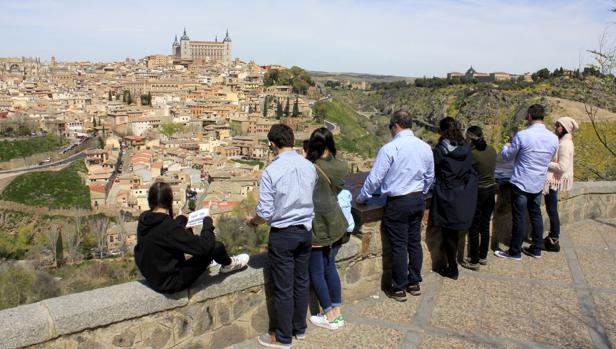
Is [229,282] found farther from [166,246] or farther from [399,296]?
[399,296]

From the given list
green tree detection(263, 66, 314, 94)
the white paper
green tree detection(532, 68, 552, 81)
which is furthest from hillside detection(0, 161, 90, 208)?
green tree detection(532, 68, 552, 81)

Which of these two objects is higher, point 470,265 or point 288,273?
point 288,273

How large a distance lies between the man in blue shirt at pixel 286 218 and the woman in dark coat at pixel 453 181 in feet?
4.23

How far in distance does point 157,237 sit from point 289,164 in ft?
2.72

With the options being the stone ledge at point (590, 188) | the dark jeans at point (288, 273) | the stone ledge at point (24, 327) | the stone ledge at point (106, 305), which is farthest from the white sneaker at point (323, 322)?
Answer: the stone ledge at point (590, 188)

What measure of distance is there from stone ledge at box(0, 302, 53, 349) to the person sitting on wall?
0.51 m

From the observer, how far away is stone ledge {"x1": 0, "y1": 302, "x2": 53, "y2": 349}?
216cm

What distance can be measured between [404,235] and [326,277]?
69 centimetres

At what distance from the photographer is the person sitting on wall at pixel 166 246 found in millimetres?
2539

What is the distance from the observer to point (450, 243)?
13.0 ft

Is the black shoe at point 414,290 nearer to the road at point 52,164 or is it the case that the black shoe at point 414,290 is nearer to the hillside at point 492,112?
the hillside at point 492,112

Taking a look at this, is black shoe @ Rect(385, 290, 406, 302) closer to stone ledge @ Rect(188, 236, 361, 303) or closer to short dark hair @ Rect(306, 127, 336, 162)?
stone ledge @ Rect(188, 236, 361, 303)

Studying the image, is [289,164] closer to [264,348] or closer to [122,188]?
[264,348]

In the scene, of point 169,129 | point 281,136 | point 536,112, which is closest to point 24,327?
point 281,136
